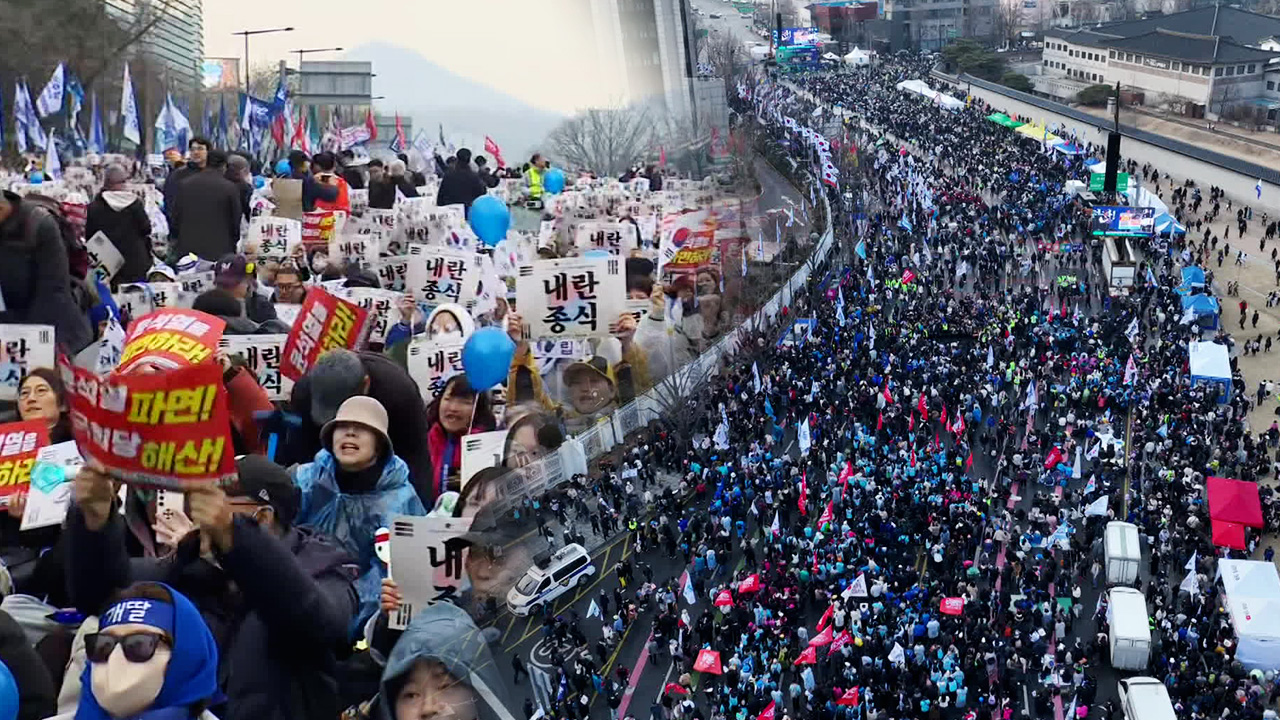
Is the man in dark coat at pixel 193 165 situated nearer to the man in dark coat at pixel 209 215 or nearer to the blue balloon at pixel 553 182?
the man in dark coat at pixel 209 215

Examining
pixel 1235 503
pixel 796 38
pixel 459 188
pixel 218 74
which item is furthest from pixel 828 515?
pixel 796 38

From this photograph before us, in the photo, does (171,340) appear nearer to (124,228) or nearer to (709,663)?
(124,228)

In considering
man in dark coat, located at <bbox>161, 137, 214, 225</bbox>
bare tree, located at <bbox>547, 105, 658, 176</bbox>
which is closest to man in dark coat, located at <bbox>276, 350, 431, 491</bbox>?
man in dark coat, located at <bbox>161, 137, 214, 225</bbox>

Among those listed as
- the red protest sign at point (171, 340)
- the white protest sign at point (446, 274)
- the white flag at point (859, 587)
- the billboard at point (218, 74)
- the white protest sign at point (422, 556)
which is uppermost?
the red protest sign at point (171, 340)

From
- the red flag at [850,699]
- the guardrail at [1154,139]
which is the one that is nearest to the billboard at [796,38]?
the guardrail at [1154,139]

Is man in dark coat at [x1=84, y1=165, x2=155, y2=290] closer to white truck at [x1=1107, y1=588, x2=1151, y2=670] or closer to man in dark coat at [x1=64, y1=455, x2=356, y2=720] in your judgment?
man in dark coat at [x1=64, y1=455, x2=356, y2=720]
